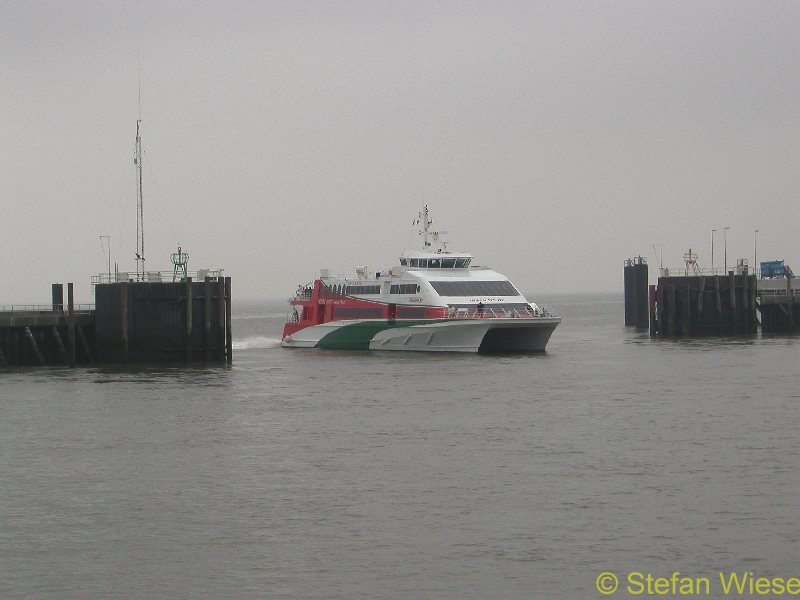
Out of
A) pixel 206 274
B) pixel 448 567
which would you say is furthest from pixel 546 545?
pixel 206 274

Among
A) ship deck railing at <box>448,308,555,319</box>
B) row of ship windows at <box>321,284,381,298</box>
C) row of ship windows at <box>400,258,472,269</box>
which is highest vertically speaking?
row of ship windows at <box>400,258,472,269</box>

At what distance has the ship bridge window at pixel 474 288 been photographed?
54.0m

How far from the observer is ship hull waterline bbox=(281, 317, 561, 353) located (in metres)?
52.5

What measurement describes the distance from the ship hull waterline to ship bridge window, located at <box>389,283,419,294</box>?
54.8 inches

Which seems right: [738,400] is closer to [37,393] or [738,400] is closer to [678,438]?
[678,438]

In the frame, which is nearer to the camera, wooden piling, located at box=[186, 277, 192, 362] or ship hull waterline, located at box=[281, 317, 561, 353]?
wooden piling, located at box=[186, 277, 192, 362]

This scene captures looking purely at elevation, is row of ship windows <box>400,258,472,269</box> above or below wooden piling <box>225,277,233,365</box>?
above

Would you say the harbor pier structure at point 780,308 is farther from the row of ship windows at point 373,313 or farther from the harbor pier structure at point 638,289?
the row of ship windows at point 373,313

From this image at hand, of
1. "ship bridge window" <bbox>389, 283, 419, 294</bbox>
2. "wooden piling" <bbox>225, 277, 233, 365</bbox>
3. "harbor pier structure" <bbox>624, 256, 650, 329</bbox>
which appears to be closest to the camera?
"wooden piling" <bbox>225, 277, 233, 365</bbox>

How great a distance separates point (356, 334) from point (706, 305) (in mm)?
20880

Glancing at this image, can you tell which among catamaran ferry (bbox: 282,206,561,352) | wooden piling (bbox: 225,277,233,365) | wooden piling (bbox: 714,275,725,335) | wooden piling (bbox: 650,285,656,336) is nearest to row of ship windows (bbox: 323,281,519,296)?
catamaran ferry (bbox: 282,206,561,352)

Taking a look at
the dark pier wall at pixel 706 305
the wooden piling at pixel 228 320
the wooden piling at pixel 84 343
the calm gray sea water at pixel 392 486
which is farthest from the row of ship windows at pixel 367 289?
the dark pier wall at pixel 706 305

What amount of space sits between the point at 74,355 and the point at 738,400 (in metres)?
25.6

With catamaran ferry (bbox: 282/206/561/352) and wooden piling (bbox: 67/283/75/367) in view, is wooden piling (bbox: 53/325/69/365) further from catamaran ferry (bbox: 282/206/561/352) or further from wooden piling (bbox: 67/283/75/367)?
catamaran ferry (bbox: 282/206/561/352)
